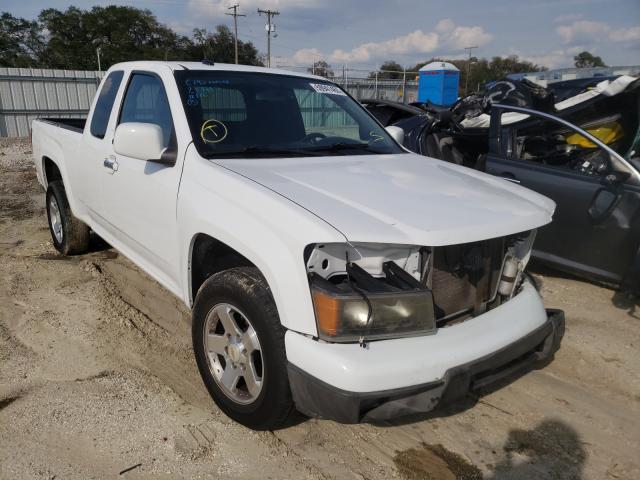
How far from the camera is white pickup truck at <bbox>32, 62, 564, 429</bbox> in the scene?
2117mm

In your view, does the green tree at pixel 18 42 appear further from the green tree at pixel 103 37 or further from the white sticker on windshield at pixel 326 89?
the white sticker on windshield at pixel 326 89

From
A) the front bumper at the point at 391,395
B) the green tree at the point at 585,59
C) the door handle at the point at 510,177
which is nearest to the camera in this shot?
the front bumper at the point at 391,395

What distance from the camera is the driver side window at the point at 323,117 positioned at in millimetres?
3580

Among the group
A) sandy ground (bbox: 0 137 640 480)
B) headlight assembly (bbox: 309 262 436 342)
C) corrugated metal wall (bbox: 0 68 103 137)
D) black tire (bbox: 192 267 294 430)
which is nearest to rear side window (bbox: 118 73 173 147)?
black tire (bbox: 192 267 294 430)

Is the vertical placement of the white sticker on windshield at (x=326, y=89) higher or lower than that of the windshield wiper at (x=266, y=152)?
higher

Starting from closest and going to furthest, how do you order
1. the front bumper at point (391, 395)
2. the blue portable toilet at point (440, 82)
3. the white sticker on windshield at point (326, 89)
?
the front bumper at point (391, 395), the white sticker on windshield at point (326, 89), the blue portable toilet at point (440, 82)

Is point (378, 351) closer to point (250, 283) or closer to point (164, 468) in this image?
point (250, 283)

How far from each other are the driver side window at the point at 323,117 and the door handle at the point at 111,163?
4.40 ft

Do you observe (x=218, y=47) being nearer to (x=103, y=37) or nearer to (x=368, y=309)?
(x=103, y=37)

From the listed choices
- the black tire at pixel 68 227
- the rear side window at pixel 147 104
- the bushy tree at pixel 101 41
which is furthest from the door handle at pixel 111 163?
the bushy tree at pixel 101 41

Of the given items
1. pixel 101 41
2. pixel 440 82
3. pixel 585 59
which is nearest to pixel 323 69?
pixel 440 82

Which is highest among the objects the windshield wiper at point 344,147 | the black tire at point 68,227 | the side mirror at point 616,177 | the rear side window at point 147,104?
the rear side window at point 147,104

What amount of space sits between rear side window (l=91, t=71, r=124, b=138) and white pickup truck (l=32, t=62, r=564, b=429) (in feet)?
0.78

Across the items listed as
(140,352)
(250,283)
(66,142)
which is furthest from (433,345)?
(66,142)
